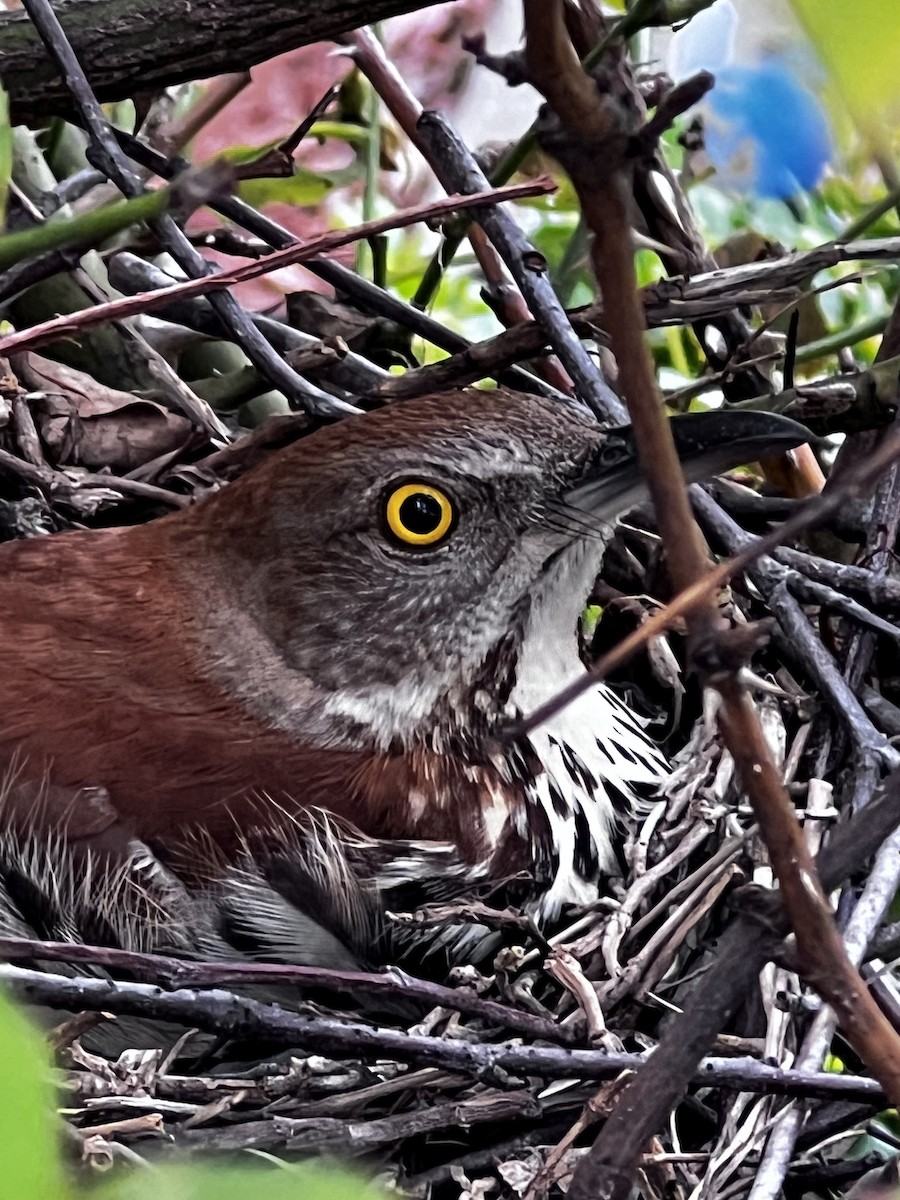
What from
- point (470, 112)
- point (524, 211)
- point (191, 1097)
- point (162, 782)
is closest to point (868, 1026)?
point (191, 1097)

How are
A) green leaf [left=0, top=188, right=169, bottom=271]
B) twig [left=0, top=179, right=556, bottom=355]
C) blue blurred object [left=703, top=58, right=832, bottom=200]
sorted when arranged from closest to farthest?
green leaf [left=0, top=188, right=169, bottom=271] < blue blurred object [left=703, top=58, right=832, bottom=200] < twig [left=0, top=179, right=556, bottom=355]

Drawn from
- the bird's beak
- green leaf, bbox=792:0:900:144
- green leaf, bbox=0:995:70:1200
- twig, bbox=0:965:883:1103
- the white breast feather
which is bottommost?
twig, bbox=0:965:883:1103

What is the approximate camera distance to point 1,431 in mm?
2227

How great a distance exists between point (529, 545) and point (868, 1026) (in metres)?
1.18

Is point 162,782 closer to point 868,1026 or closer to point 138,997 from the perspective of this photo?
point 138,997

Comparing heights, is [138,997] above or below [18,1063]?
below

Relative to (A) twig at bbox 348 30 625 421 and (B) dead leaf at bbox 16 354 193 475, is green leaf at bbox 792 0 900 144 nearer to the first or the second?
(A) twig at bbox 348 30 625 421

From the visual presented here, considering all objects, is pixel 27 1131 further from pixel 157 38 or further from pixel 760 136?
pixel 157 38

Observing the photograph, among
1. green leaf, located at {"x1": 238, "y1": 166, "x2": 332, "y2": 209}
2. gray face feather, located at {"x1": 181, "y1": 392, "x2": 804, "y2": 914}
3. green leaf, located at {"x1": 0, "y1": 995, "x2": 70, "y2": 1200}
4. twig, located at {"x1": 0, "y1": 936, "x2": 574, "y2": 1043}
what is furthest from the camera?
green leaf, located at {"x1": 238, "y1": 166, "x2": 332, "y2": 209}

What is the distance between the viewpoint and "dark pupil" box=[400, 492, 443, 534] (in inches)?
70.9

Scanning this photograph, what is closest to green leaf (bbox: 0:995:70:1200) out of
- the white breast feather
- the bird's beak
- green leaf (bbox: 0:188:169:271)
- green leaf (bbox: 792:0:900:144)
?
green leaf (bbox: 792:0:900:144)

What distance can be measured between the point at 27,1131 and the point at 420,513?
58.1 inches

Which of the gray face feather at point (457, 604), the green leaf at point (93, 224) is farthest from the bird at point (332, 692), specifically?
the green leaf at point (93, 224)

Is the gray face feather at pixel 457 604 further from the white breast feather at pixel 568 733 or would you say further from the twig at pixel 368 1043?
the twig at pixel 368 1043
